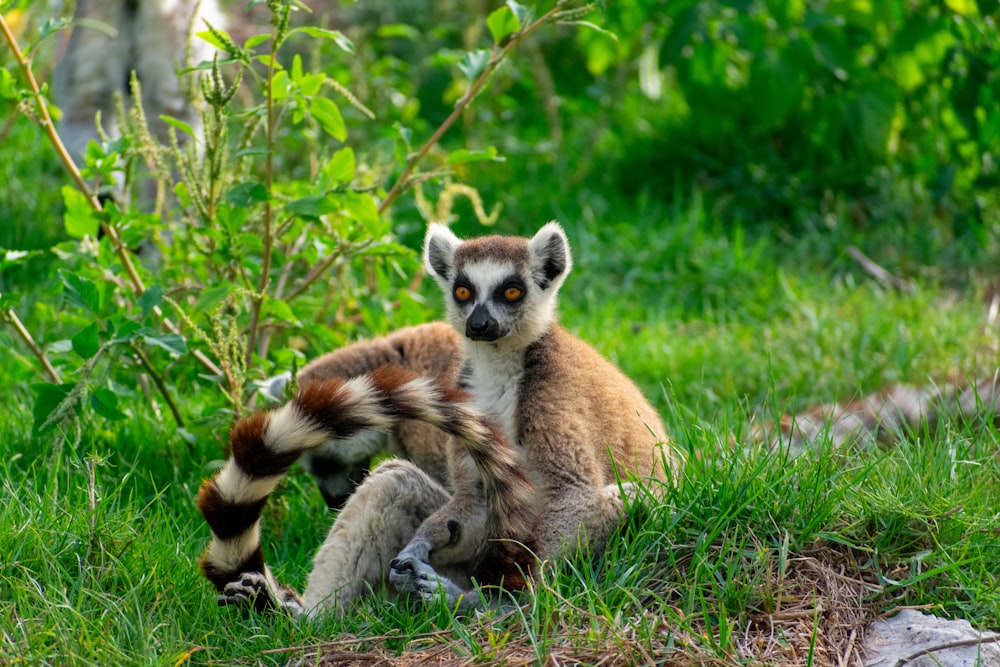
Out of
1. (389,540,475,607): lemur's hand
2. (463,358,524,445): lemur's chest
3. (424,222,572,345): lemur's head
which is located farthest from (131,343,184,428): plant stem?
(389,540,475,607): lemur's hand

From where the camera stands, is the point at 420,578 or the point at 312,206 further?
the point at 312,206

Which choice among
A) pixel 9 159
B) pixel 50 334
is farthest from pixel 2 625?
pixel 9 159

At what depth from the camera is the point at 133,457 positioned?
4.36m

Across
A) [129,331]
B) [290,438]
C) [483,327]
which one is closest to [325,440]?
[290,438]

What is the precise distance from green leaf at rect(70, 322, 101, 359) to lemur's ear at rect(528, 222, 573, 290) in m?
1.50

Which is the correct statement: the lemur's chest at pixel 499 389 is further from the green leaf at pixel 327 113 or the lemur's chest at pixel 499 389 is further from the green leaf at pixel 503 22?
the green leaf at pixel 503 22

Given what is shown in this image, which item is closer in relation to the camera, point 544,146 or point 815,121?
point 815,121

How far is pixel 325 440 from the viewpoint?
304 cm

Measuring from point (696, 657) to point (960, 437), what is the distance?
1.44m

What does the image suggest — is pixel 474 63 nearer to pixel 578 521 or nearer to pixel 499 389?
pixel 499 389

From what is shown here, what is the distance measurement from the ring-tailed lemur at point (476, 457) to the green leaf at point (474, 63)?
720mm

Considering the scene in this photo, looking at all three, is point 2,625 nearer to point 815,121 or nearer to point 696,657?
point 696,657

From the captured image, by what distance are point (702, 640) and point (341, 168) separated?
219 centimetres

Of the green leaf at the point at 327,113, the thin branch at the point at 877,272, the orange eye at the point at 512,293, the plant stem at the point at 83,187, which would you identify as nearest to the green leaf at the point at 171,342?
the plant stem at the point at 83,187
